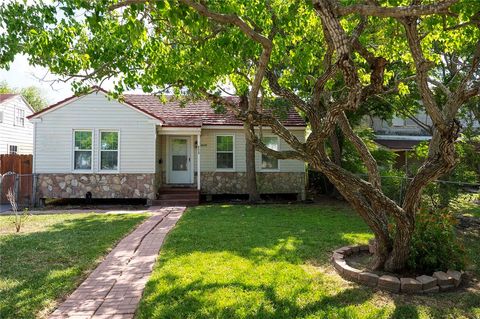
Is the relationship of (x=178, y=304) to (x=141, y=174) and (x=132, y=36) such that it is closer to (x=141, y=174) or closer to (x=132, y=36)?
(x=132, y=36)

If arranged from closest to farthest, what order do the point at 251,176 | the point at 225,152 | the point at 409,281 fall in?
the point at 409,281 → the point at 251,176 → the point at 225,152

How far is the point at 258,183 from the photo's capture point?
54.2ft

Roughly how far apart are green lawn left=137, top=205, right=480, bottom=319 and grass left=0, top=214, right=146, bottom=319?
121cm

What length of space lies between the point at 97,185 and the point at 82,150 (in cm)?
149

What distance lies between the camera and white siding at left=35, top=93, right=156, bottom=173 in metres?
14.7

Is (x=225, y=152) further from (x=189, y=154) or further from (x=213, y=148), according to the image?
(x=189, y=154)

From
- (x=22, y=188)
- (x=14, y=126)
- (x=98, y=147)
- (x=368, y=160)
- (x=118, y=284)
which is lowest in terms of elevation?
(x=118, y=284)

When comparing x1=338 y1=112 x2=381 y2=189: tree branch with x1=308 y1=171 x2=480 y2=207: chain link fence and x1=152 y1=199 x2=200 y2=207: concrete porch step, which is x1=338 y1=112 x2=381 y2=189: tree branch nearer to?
x1=308 y1=171 x2=480 y2=207: chain link fence

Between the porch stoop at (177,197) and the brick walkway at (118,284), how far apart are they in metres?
5.94

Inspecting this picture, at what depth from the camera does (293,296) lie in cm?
479

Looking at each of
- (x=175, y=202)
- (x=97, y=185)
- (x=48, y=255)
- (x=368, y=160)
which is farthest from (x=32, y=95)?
(x=368, y=160)

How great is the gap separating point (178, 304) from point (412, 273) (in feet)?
11.2

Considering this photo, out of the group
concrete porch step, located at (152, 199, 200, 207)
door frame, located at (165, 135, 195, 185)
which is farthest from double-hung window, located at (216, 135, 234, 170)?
concrete porch step, located at (152, 199, 200, 207)

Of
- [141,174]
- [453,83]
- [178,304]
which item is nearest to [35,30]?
[178,304]
